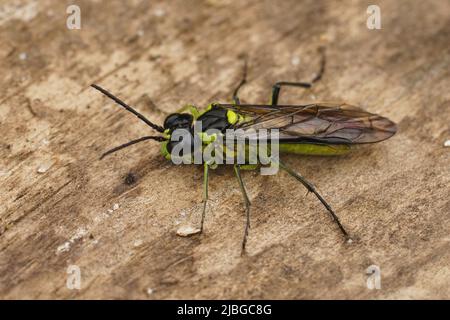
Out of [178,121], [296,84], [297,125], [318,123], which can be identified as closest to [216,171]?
[178,121]

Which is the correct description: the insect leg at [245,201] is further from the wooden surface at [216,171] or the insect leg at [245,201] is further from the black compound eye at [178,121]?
the black compound eye at [178,121]

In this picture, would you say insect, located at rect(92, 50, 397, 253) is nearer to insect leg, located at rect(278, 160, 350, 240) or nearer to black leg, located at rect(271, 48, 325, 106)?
insect leg, located at rect(278, 160, 350, 240)

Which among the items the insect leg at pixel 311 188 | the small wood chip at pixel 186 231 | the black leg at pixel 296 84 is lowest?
the small wood chip at pixel 186 231

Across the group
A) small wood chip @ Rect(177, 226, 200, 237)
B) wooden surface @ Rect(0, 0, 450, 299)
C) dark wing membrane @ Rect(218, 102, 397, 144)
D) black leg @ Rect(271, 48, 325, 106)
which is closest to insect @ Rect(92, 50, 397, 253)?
dark wing membrane @ Rect(218, 102, 397, 144)

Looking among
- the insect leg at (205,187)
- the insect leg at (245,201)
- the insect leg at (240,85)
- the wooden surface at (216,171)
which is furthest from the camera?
the insect leg at (240,85)

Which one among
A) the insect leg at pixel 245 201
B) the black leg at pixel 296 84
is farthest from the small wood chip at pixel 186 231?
the black leg at pixel 296 84
